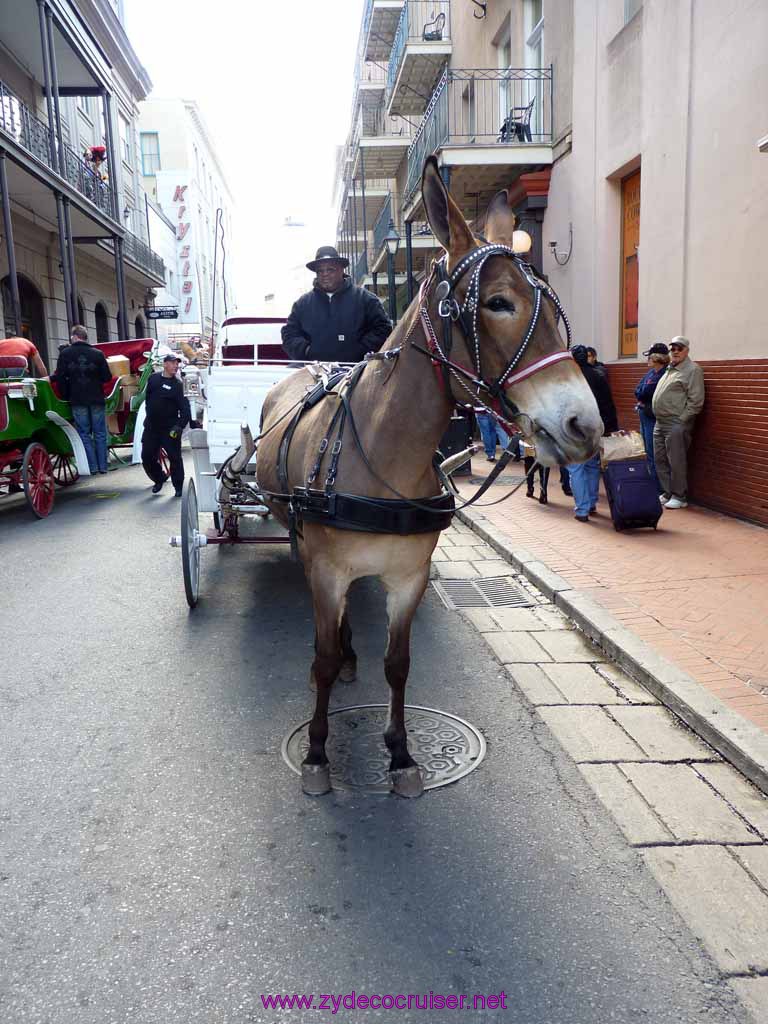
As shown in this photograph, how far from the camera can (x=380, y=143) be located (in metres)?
23.7

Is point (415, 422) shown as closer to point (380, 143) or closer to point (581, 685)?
point (581, 685)

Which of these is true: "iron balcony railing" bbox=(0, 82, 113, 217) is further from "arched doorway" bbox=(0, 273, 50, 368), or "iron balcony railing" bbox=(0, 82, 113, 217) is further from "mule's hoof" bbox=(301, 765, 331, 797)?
"mule's hoof" bbox=(301, 765, 331, 797)

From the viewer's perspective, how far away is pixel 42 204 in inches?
740

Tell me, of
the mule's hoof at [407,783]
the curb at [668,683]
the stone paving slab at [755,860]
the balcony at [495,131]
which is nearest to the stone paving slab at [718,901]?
the stone paving slab at [755,860]

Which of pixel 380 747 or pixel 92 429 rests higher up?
pixel 92 429

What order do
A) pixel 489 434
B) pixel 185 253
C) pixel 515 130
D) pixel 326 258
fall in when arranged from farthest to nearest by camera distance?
pixel 185 253 → pixel 515 130 → pixel 489 434 → pixel 326 258

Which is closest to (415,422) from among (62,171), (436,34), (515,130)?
(515,130)

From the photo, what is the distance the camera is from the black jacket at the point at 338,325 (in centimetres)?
504

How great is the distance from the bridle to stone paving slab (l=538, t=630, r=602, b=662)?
251 cm

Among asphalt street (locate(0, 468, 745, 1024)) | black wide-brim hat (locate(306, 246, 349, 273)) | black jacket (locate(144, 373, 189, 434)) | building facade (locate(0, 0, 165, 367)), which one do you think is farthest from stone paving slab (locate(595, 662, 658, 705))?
building facade (locate(0, 0, 165, 367))

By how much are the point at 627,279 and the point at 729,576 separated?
21.9ft

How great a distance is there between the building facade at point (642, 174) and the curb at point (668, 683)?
327 cm

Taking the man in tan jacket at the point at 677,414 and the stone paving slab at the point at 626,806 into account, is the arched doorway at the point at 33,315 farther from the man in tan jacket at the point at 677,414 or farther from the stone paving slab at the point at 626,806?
the stone paving slab at the point at 626,806

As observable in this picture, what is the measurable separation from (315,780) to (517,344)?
6.53ft
